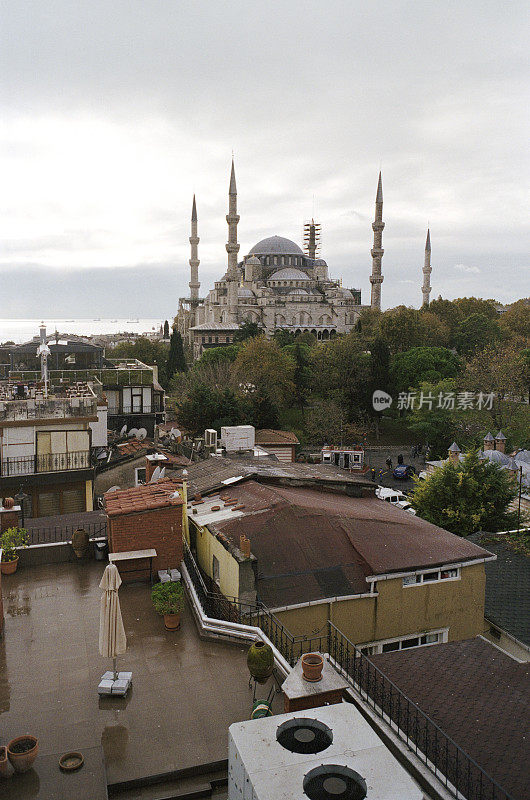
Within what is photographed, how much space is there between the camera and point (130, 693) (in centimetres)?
586

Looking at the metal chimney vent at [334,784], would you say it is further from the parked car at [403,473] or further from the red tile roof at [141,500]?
the parked car at [403,473]

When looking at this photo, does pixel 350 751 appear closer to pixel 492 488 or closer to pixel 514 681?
pixel 514 681

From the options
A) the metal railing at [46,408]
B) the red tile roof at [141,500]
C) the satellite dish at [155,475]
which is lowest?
the satellite dish at [155,475]

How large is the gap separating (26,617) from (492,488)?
1507 centimetres

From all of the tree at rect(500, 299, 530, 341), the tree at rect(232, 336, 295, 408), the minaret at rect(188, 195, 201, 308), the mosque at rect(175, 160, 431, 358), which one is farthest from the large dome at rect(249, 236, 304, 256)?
the tree at rect(232, 336, 295, 408)

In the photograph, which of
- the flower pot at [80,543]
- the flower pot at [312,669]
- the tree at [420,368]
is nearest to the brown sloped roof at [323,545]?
the flower pot at [80,543]

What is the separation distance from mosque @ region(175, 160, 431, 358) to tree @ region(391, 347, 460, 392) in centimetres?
3315

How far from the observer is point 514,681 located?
6.68 metres

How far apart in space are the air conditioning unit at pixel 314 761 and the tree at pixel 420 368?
39.5 meters

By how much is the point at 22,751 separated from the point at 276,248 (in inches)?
4026

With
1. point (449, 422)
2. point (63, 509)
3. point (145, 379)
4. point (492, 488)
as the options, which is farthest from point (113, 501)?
point (449, 422)

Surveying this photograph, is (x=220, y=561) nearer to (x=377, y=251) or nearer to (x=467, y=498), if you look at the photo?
(x=467, y=498)

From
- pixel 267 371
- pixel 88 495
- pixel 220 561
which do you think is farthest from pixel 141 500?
pixel 267 371

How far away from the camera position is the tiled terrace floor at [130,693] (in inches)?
201
